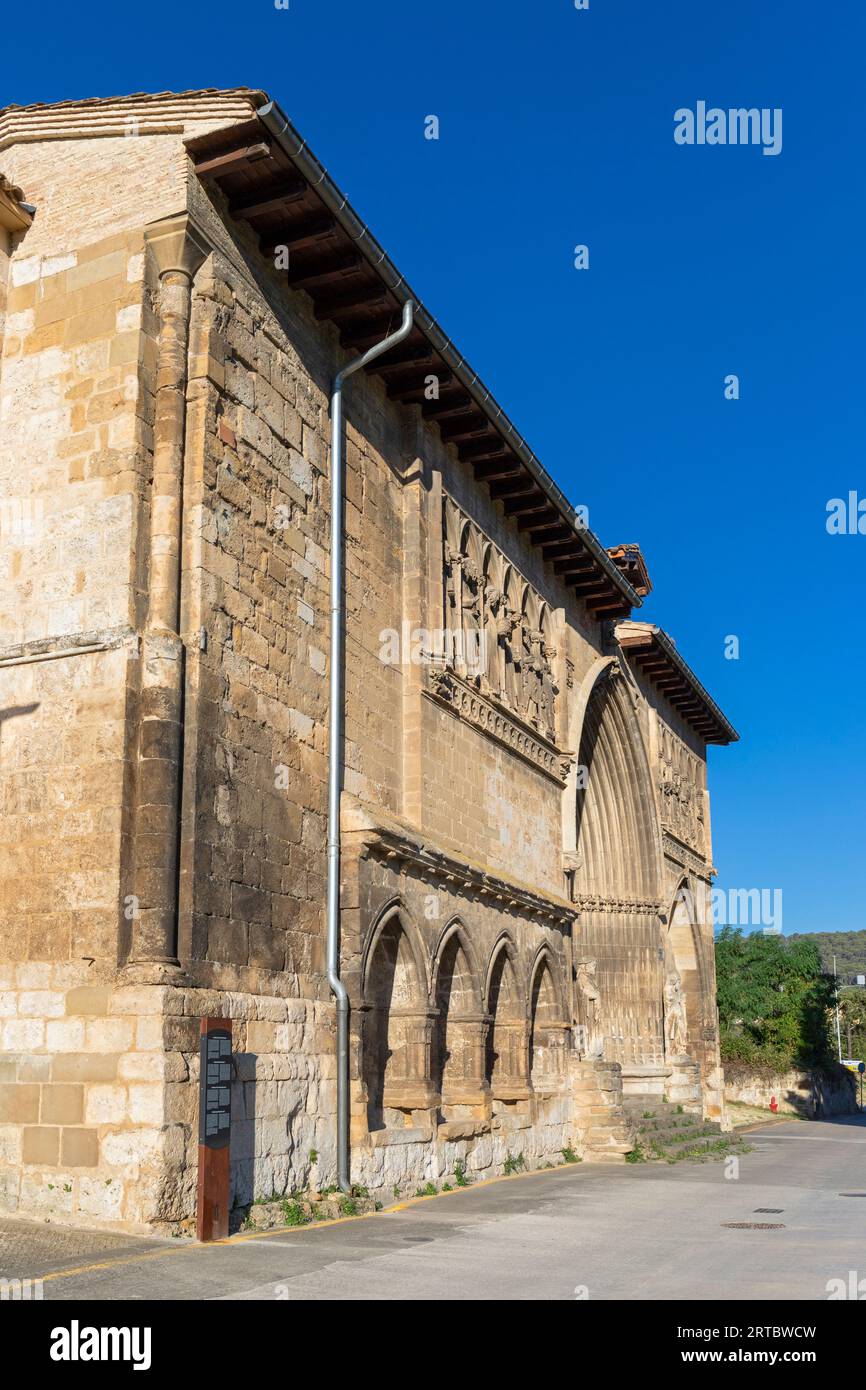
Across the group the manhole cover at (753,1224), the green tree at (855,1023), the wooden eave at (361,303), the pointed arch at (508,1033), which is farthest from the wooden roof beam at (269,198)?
the green tree at (855,1023)

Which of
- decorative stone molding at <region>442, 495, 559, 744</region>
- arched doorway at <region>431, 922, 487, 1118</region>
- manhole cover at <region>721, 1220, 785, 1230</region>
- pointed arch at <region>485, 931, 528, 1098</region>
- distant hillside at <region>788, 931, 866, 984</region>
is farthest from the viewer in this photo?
distant hillside at <region>788, 931, 866, 984</region>

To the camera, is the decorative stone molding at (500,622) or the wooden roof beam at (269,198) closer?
the wooden roof beam at (269,198)

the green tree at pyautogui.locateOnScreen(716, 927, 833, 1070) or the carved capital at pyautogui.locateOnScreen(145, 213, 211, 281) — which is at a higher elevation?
the carved capital at pyautogui.locateOnScreen(145, 213, 211, 281)

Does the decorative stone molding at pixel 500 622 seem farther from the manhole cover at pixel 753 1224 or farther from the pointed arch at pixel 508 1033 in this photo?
the manhole cover at pixel 753 1224

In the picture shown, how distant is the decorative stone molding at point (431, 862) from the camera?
11.6 meters

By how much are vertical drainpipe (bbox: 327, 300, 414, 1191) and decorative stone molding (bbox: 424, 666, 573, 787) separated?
6.93ft

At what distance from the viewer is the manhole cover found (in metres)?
9.91

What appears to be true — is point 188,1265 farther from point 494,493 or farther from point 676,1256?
point 494,493

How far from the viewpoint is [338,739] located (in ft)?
38.4

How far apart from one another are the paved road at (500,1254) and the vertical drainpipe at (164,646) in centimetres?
186

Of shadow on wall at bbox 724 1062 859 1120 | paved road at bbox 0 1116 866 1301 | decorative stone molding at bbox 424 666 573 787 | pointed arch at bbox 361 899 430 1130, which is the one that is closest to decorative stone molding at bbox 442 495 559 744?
decorative stone molding at bbox 424 666 573 787

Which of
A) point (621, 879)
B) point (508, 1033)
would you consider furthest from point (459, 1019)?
point (621, 879)

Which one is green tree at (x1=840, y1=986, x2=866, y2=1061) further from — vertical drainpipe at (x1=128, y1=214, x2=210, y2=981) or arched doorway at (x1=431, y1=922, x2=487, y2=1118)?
vertical drainpipe at (x1=128, y1=214, x2=210, y2=981)

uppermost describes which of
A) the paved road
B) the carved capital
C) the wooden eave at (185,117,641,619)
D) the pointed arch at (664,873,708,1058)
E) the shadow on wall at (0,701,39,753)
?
the wooden eave at (185,117,641,619)
